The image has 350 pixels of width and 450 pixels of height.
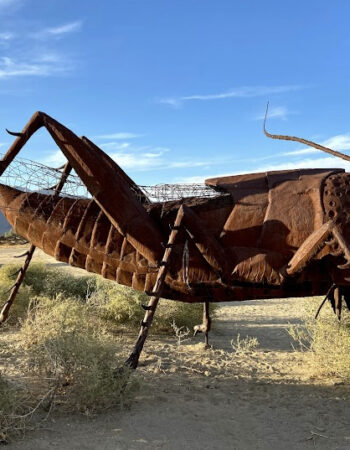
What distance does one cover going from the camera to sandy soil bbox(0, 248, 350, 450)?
4133 mm

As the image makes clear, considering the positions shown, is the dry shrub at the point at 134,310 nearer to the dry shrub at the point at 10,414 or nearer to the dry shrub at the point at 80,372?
the dry shrub at the point at 80,372

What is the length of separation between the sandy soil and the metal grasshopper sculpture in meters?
0.70

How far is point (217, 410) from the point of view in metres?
5.02

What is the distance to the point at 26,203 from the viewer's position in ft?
18.7

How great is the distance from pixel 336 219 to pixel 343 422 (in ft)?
7.09

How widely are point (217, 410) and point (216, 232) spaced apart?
6.40 ft

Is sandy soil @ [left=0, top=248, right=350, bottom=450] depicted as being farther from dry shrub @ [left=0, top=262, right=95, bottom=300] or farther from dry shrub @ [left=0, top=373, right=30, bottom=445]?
dry shrub @ [left=0, top=262, right=95, bottom=300]

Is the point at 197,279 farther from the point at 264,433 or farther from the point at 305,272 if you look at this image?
the point at 264,433

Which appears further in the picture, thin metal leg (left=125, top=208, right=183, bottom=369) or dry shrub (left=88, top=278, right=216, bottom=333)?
dry shrub (left=88, top=278, right=216, bottom=333)

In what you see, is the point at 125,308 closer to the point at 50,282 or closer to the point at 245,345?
the point at 245,345

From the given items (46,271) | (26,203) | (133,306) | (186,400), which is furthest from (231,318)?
(26,203)

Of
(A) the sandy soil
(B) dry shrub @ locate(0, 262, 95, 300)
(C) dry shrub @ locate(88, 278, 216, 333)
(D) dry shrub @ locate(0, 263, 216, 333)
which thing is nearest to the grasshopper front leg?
(A) the sandy soil

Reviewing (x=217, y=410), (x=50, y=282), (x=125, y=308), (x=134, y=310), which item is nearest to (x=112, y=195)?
(x=217, y=410)

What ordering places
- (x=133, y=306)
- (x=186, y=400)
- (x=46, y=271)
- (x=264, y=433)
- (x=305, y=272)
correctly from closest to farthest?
(x=264, y=433) → (x=305, y=272) → (x=186, y=400) → (x=133, y=306) → (x=46, y=271)
